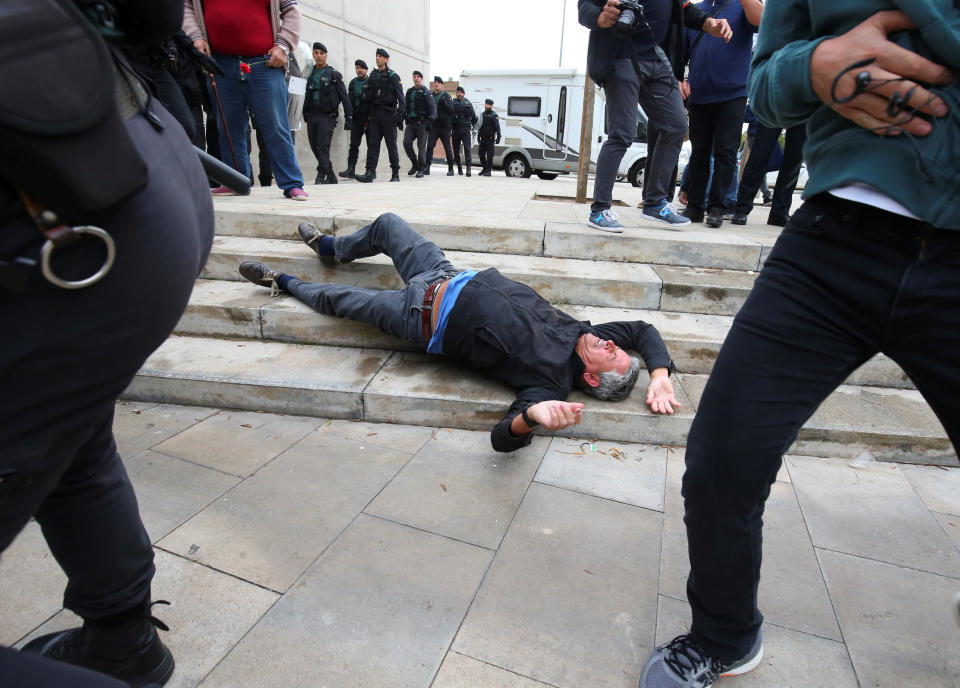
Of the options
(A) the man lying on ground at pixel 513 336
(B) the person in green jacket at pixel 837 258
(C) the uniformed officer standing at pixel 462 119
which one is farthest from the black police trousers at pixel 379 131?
(B) the person in green jacket at pixel 837 258

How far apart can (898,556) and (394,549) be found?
6.03 feet

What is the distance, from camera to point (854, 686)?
1497mm

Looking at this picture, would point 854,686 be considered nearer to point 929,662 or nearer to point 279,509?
point 929,662

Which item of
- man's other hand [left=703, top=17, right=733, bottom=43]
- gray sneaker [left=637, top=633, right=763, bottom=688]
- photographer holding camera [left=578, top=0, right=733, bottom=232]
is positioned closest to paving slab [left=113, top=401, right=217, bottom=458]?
gray sneaker [left=637, top=633, right=763, bottom=688]

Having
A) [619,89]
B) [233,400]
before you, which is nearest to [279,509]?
[233,400]

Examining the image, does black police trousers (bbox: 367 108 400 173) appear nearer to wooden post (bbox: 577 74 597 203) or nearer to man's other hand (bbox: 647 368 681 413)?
wooden post (bbox: 577 74 597 203)

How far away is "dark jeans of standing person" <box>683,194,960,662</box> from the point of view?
1000mm

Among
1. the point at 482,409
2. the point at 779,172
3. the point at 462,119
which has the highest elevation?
the point at 462,119

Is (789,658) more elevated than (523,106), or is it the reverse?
(523,106)

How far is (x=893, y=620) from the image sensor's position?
67.6 inches

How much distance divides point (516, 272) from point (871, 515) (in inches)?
87.5

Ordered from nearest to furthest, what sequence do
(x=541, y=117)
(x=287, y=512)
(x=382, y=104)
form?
(x=287, y=512), (x=382, y=104), (x=541, y=117)

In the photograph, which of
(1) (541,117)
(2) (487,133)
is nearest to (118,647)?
(2) (487,133)

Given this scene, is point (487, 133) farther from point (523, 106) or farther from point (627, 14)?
point (627, 14)
